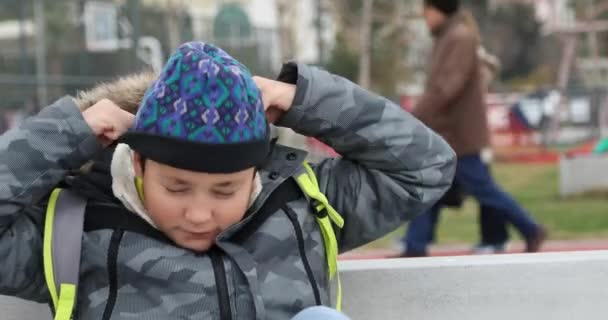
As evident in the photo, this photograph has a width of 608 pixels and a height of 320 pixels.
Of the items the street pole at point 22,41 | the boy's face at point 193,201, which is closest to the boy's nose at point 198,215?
the boy's face at point 193,201

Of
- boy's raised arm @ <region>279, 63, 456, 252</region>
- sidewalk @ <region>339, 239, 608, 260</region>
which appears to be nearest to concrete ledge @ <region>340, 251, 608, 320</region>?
boy's raised arm @ <region>279, 63, 456, 252</region>

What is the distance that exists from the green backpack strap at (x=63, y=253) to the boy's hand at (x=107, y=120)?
14cm

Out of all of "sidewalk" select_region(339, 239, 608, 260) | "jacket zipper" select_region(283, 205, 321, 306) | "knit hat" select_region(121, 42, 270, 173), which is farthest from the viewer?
"sidewalk" select_region(339, 239, 608, 260)

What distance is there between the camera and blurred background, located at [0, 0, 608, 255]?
357 inches

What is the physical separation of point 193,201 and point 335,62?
2541 cm

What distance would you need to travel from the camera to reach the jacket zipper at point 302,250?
1901 millimetres

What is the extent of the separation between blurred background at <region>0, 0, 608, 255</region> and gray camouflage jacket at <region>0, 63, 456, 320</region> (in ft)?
0.71

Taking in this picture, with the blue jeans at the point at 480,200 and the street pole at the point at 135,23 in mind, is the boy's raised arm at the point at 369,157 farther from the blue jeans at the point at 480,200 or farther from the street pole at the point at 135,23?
the street pole at the point at 135,23

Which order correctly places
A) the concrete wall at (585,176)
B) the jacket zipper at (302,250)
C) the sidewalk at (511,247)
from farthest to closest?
the concrete wall at (585,176) → the sidewalk at (511,247) → the jacket zipper at (302,250)

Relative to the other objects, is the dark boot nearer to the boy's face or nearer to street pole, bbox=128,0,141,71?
the boy's face

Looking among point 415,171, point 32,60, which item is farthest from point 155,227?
point 32,60

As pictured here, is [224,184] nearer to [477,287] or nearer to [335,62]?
[477,287]

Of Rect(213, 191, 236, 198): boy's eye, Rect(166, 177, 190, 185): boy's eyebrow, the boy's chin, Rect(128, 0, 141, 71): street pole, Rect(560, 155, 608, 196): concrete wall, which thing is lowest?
Rect(560, 155, 608, 196): concrete wall

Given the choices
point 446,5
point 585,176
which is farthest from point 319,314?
point 585,176
